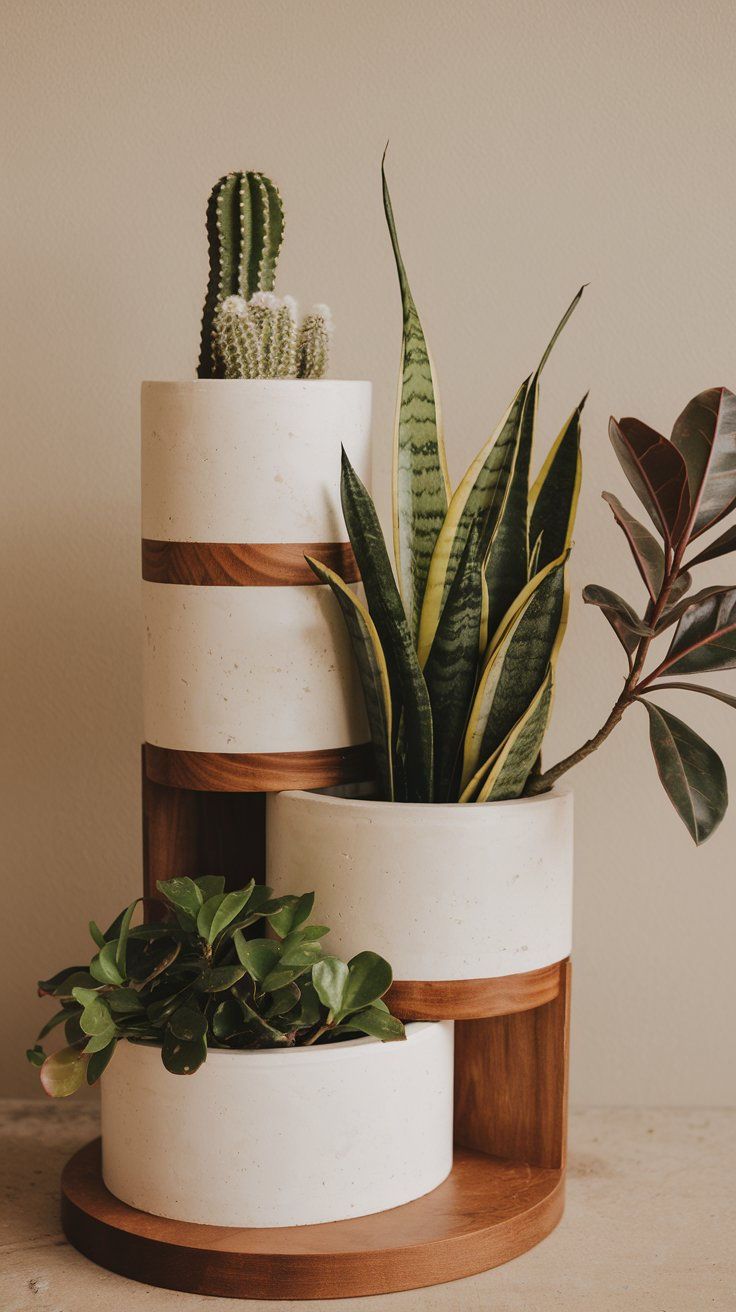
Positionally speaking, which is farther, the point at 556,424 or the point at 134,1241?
the point at 556,424

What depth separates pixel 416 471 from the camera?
4.43 feet

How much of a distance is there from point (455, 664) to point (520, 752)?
0.35 feet

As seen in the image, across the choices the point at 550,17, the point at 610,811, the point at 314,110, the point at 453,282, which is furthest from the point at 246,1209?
the point at 550,17

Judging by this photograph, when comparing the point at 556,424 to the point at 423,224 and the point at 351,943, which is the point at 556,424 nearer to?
the point at 423,224

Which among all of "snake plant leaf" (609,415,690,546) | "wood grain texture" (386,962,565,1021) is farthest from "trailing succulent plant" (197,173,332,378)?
"wood grain texture" (386,962,565,1021)

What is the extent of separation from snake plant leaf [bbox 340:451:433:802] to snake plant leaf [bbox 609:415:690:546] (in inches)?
9.6

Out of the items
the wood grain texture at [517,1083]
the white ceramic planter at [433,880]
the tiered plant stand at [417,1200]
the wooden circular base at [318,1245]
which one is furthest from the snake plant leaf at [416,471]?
the wooden circular base at [318,1245]

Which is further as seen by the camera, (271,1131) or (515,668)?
(515,668)

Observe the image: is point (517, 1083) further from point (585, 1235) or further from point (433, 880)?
point (433, 880)

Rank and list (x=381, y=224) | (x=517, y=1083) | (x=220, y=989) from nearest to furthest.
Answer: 1. (x=220, y=989)
2. (x=517, y=1083)
3. (x=381, y=224)

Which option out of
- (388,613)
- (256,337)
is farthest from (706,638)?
(256,337)

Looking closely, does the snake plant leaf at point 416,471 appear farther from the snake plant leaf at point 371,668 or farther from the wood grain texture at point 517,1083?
the wood grain texture at point 517,1083

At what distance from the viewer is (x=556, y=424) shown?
1.64 m

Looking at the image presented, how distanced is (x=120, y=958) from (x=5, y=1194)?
1.24 feet
